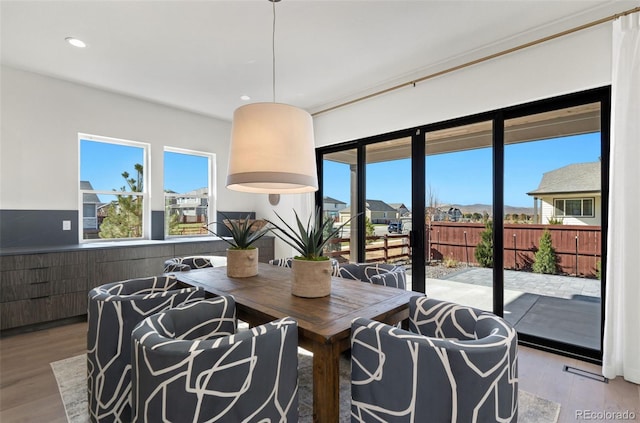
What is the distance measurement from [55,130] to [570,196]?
5421 millimetres

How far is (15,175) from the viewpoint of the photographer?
3289 millimetres

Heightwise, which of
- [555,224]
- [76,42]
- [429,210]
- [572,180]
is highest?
[76,42]

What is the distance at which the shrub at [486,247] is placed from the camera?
3029 mm

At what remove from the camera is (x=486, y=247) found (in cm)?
306

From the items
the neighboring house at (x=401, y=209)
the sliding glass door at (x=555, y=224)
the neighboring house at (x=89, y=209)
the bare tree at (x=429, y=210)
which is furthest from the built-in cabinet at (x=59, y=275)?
the sliding glass door at (x=555, y=224)

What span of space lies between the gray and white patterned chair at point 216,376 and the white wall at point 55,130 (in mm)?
3363

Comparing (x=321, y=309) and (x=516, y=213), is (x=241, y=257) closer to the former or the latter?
(x=321, y=309)

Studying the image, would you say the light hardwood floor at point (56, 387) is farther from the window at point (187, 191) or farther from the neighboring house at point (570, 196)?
the window at point (187, 191)

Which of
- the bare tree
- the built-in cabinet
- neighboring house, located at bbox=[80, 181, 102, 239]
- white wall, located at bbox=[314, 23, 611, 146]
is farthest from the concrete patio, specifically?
neighboring house, located at bbox=[80, 181, 102, 239]

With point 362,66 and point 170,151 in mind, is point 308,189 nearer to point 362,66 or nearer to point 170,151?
point 362,66

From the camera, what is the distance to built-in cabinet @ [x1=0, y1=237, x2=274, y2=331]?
2.93 metres

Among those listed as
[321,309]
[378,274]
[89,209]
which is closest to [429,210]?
[378,274]

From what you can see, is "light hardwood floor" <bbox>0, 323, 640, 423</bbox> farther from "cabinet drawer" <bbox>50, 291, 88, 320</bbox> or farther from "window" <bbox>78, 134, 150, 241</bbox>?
"window" <bbox>78, 134, 150, 241</bbox>

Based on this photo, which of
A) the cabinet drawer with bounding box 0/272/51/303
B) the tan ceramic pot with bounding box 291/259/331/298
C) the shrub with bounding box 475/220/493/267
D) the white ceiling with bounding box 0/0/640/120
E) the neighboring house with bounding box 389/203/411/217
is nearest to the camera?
the tan ceramic pot with bounding box 291/259/331/298
